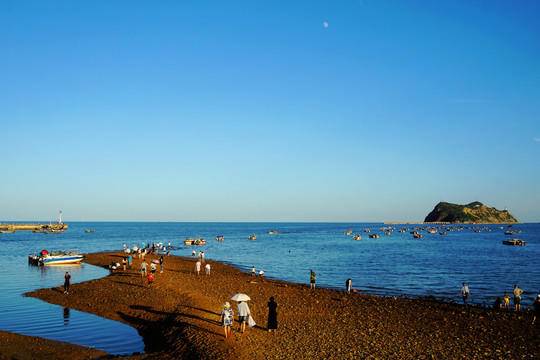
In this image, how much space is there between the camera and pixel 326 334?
23703 mm

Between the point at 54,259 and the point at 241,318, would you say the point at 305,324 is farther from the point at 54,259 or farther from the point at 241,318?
the point at 54,259

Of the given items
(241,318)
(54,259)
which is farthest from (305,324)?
(54,259)

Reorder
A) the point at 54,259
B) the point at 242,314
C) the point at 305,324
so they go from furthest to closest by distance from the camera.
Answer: the point at 54,259 < the point at 305,324 < the point at 242,314

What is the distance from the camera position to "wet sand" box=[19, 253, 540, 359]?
20.7 metres

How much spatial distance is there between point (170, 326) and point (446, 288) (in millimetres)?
33664

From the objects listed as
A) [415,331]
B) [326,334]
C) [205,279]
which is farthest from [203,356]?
[205,279]

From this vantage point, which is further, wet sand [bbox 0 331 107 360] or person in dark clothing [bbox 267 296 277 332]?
person in dark clothing [bbox 267 296 277 332]

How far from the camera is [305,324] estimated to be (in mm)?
26062

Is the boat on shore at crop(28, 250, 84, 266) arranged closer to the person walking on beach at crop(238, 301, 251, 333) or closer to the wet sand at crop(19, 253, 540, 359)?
the wet sand at crop(19, 253, 540, 359)

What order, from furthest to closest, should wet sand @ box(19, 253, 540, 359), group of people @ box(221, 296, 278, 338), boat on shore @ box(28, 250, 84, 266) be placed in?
1. boat on shore @ box(28, 250, 84, 266)
2. group of people @ box(221, 296, 278, 338)
3. wet sand @ box(19, 253, 540, 359)

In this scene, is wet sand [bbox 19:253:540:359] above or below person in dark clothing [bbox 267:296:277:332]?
below

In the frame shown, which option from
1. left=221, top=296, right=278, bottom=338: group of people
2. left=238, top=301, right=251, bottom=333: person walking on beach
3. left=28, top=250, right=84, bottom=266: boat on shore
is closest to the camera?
left=221, top=296, right=278, bottom=338: group of people

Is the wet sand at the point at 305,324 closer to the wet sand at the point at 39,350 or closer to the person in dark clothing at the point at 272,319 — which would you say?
the person in dark clothing at the point at 272,319

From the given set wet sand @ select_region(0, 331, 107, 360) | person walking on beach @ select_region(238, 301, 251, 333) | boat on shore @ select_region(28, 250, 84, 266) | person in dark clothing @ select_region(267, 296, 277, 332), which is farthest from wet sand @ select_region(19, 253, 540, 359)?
boat on shore @ select_region(28, 250, 84, 266)
